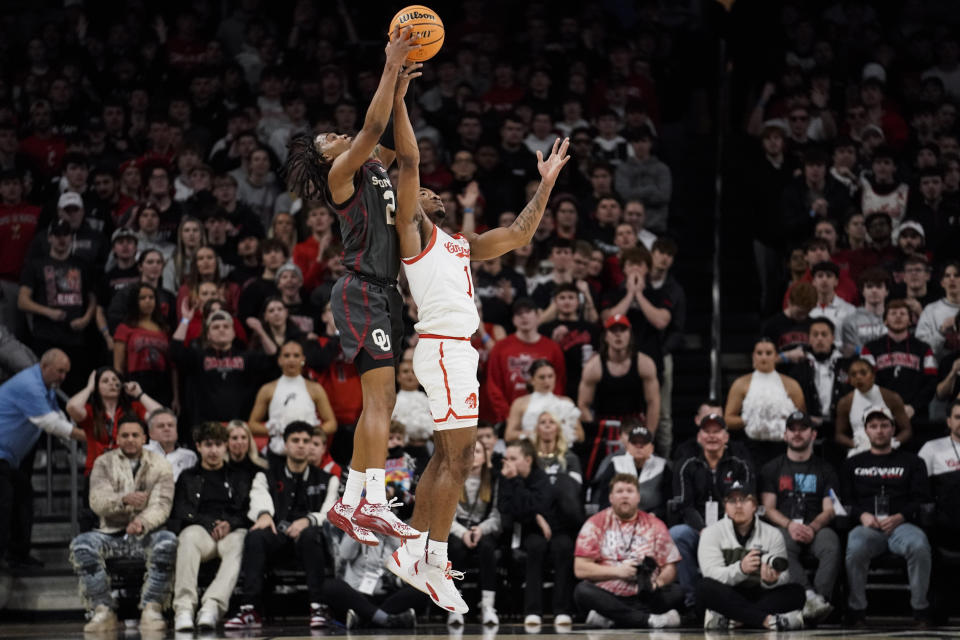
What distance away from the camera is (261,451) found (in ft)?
40.8

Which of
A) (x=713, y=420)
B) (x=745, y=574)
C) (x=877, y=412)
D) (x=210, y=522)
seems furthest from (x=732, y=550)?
(x=210, y=522)

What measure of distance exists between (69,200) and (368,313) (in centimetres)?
751

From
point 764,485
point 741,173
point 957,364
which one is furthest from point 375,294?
point 741,173

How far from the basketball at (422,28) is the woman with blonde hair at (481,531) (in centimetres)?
431

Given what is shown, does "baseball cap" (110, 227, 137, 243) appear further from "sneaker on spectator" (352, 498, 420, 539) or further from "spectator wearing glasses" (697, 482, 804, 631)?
"sneaker on spectator" (352, 498, 420, 539)

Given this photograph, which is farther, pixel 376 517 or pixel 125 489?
pixel 125 489

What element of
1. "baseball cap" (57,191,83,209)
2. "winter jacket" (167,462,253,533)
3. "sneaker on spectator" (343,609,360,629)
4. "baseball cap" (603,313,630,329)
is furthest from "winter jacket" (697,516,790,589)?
"baseball cap" (57,191,83,209)

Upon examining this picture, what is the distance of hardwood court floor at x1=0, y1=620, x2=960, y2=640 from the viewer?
9.58 m

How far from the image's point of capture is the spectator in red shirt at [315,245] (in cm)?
1359

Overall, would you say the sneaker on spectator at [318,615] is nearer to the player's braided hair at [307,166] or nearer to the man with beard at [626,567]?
the man with beard at [626,567]

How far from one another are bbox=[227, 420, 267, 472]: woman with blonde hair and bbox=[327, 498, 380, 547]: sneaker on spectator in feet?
13.5

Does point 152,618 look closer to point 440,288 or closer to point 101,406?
point 101,406

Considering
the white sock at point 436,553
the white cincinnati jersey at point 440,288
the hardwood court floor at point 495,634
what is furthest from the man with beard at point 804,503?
the white cincinnati jersey at point 440,288

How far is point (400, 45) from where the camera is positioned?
7.43 meters
